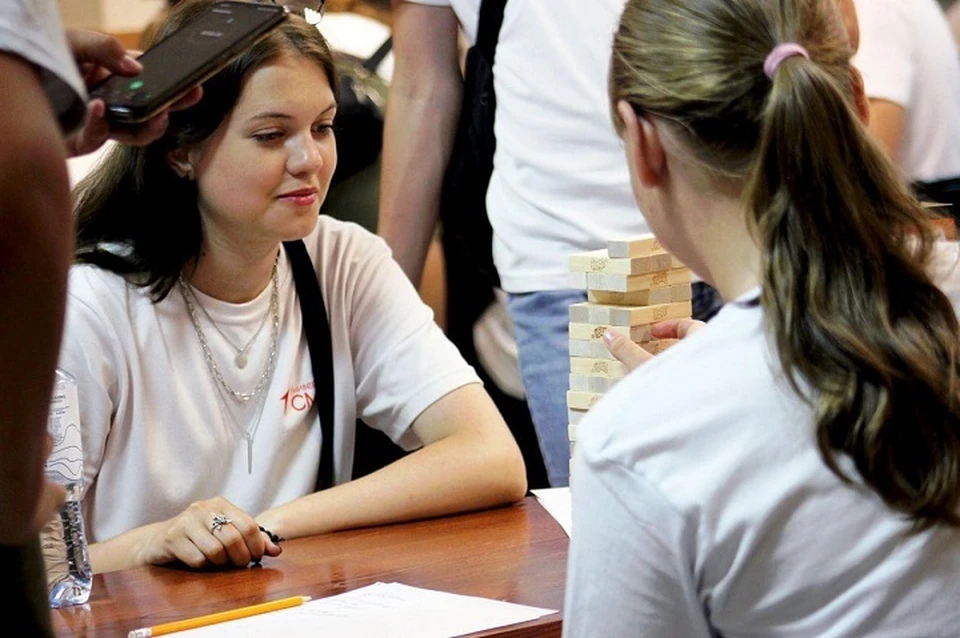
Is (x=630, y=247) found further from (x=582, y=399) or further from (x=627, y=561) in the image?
(x=627, y=561)

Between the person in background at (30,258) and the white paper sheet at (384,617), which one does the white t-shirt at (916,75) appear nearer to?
the white paper sheet at (384,617)

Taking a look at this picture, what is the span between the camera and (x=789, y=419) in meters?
1.19

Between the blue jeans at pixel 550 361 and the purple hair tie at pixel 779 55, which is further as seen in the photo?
the blue jeans at pixel 550 361

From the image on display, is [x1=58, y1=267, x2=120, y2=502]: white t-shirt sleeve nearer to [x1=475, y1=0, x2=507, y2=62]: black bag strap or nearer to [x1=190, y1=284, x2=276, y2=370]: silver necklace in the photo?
[x1=190, y1=284, x2=276, y2=370]: silver necklace

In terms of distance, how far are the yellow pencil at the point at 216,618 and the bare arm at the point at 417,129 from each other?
1.31 m

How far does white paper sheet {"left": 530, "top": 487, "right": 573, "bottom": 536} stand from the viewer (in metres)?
2.06

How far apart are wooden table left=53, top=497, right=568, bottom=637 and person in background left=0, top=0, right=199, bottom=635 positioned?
72cm

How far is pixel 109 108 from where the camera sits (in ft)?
4.46

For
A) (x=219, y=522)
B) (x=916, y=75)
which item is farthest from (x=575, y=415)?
(x=916, y=75)

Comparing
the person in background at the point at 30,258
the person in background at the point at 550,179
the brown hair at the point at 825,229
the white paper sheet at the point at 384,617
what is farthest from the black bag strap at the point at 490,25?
the person in background at the point at 30,258

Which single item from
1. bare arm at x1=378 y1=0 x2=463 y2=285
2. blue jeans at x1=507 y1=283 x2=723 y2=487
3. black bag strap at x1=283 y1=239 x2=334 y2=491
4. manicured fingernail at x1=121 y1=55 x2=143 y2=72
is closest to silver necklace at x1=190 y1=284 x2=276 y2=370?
black bag strap at x1=283 y1=239 x2=334 y2=491

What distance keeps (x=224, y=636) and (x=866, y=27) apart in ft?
5.55

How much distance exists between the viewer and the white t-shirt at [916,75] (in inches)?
108

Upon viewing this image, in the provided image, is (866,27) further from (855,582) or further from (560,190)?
(855,582)
